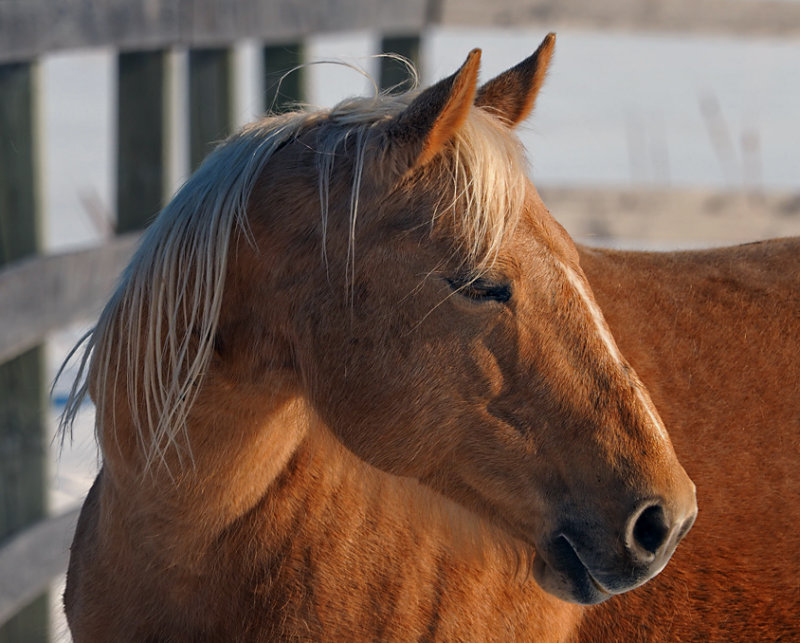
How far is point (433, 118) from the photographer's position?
5.99ft

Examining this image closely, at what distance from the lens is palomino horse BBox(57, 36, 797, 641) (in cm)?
184

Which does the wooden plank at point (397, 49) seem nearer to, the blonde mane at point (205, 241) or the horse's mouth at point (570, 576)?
the blonde mane at point (205, 241)

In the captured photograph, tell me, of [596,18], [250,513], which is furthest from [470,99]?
[596,18]

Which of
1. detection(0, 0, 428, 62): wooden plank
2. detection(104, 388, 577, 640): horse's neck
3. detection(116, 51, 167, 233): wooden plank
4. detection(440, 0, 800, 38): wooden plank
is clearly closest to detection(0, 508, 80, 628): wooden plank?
detection(116, 51, 167, 233): wooden plank

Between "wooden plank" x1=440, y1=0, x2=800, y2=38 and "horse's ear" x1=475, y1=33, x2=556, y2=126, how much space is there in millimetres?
2908

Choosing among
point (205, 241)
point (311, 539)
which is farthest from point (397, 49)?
point (311, 539)

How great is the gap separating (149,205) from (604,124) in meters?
11.4

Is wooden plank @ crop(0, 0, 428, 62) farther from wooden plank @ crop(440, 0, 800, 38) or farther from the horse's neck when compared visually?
the horse's neck

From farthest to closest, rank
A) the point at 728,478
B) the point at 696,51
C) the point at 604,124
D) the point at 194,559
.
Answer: the point at 696,51 < the point at 604,124 < the point at 728,478 < the point at 194,559

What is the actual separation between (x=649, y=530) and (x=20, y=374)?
95.9 inches

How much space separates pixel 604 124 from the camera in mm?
14234

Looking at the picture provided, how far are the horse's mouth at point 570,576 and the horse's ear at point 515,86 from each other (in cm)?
91

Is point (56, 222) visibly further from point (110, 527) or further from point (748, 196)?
point (110, 527)

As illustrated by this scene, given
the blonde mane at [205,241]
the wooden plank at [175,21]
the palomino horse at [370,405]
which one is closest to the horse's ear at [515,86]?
the palomino horse at [370,405]
